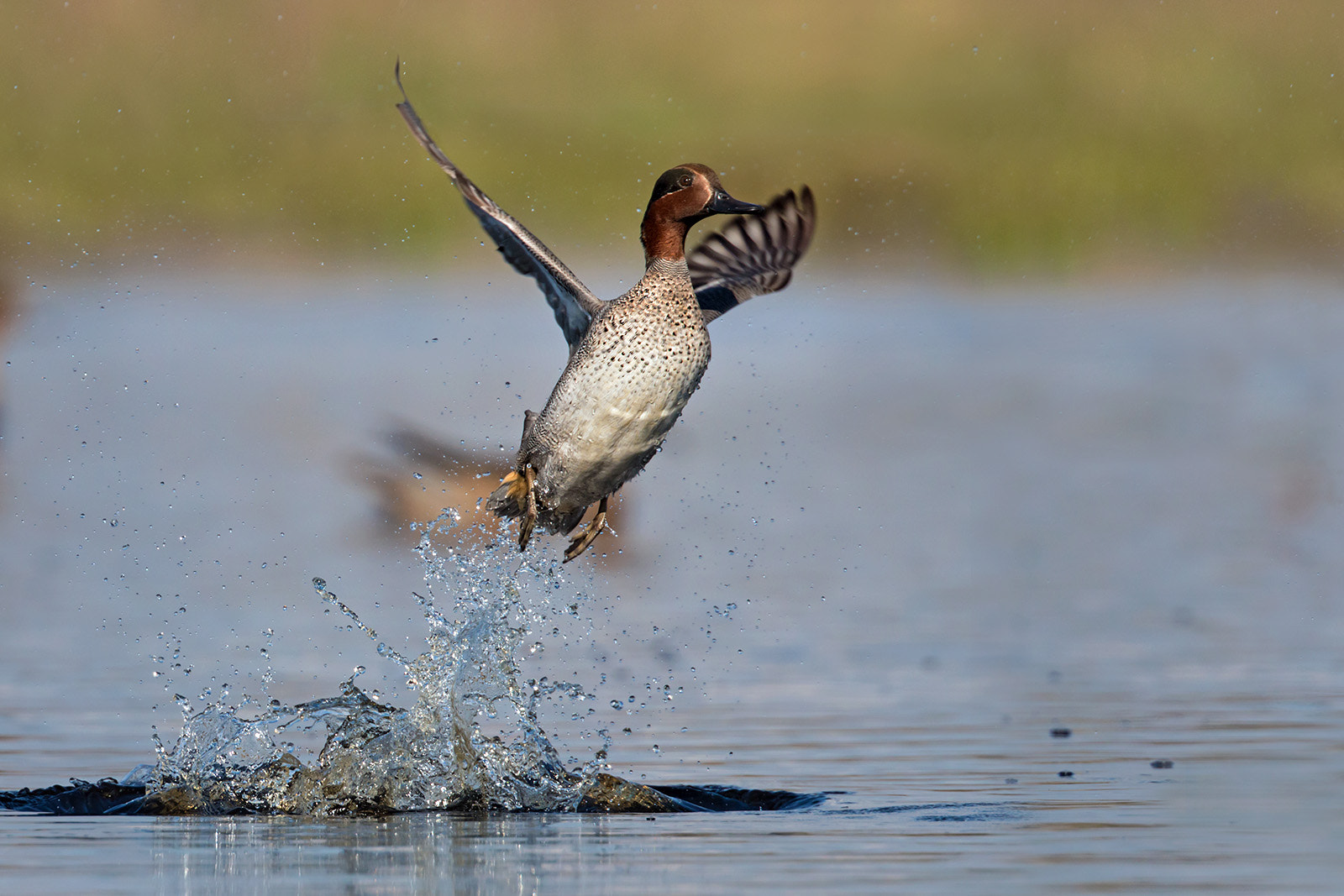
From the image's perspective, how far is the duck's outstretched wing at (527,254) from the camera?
267 inches

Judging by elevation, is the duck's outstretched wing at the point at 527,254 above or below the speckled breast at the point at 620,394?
above

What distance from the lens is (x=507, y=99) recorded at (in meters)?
22.1

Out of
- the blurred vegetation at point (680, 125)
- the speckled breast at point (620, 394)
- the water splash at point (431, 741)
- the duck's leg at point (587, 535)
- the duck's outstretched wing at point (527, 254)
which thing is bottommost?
the water splash at point (431, 741)

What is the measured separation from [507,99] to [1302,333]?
27.2 feet

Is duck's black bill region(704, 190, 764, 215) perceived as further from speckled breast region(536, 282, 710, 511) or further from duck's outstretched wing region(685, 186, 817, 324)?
duck's outstretched wing region(685, 186, 817, 324)

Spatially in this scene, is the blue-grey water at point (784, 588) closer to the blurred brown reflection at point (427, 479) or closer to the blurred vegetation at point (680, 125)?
the blurred brown reflection at point (427, 479)

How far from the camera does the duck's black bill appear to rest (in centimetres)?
684

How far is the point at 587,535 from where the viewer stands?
277 inches

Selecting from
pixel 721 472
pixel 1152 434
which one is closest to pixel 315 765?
pixel 721 472

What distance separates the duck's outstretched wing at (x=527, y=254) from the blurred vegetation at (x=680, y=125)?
12.1 m

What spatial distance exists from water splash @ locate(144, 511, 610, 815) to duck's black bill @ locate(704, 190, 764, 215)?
1244mm

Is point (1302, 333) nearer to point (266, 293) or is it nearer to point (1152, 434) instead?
point (1152, 434)

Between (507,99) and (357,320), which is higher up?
(507,99)

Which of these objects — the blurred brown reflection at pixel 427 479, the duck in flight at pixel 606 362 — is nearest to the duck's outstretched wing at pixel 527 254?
the duck in flight at pixel 606 362
